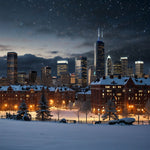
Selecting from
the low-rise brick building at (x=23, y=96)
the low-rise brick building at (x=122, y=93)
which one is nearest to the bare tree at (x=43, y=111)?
the low-rise brick building at (x=122, y=93)

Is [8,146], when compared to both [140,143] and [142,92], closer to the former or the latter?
[140,143]

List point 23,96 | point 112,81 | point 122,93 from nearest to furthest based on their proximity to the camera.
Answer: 1. point 112,81
2. point 122,93
3. point 23,96

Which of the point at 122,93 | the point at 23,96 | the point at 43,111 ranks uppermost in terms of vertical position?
the point at 122,93

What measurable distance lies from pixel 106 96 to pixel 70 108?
74.0 ft

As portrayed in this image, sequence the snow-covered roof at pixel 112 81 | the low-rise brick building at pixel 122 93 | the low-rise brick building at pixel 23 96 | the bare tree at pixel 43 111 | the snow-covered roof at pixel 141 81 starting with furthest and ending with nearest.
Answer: the low-rise brick building at pixel 23 96
the snow-covered roof at pixel 141 81
the snow-covered roof at pixel 112 81
the low-rise brick building at pixel 122 93
the bare tree at pixel 43 111

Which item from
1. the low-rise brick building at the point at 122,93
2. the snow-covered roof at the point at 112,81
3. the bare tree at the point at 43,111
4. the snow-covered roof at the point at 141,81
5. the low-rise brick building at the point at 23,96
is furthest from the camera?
the low-rise brick building at the point at 23,96

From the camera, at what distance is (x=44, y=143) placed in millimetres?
14531

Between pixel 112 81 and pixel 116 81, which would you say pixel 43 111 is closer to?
pixel 112 81

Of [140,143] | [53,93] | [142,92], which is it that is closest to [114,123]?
[140,143]

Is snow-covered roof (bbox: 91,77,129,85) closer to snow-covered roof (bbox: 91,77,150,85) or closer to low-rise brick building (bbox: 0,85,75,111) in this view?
snow-covered roof (bbox: 91,77,150,85)

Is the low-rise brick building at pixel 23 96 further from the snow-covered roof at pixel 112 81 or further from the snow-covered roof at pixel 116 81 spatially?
the snow-covered roof at pixel 112 81

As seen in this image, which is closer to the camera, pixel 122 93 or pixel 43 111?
pixel 43 111

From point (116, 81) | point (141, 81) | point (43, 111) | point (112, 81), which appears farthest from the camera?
point (141, 81)

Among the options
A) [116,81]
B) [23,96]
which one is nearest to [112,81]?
[116,81]
